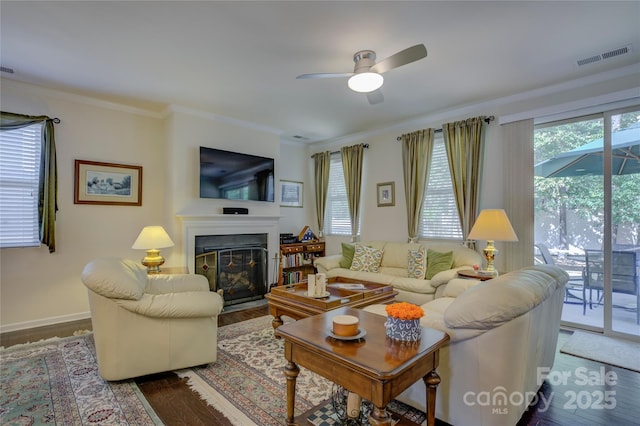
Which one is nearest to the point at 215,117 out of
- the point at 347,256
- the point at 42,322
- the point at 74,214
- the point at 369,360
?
the point at 74,214

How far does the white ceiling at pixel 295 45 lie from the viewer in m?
2.25

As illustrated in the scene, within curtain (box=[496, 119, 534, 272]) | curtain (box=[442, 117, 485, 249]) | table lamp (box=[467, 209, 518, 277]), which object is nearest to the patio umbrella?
curtain (box=[496, 119, 534, 272])

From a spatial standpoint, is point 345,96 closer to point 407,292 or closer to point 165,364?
point 407,292

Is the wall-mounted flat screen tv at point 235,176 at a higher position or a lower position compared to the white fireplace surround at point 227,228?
higher

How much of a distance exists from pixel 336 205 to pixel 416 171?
5.90 feet

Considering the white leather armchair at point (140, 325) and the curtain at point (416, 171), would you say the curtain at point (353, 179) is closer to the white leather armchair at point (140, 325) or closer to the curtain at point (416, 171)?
the curtain at point (416, 171)

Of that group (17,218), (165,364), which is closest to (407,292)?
(165,364)

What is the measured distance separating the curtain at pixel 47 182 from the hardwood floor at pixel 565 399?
238 cm

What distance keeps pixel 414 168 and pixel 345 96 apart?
1563mm

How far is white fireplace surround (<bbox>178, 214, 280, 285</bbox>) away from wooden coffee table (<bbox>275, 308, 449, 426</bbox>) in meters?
2.92

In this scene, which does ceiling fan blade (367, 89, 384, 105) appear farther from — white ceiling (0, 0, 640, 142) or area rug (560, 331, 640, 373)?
area rug (560, 331, 640, 373)

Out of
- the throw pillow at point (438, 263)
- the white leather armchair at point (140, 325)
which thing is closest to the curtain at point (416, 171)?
the throw pillow at point (438, 263)

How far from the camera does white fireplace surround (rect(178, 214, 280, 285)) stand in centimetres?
422

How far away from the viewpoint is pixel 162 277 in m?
3.00
